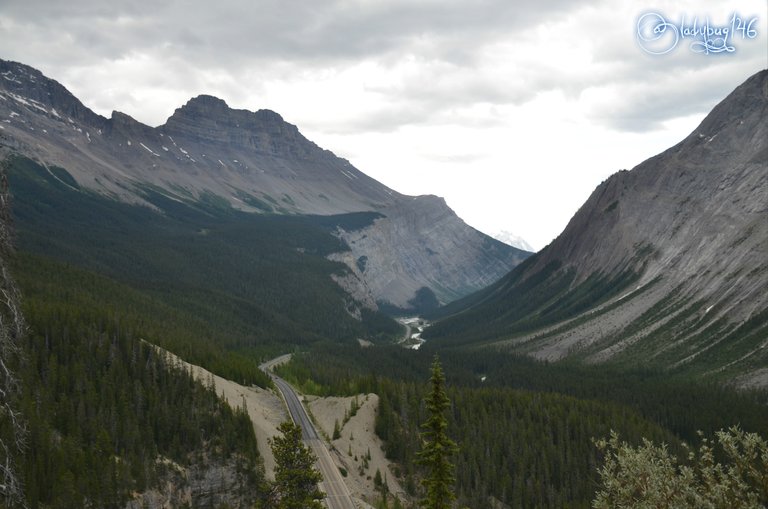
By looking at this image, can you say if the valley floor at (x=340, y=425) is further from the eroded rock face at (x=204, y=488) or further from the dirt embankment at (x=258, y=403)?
the eroded rock face at (x=204, y=488)

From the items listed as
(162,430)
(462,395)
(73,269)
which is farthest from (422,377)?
(162,430)

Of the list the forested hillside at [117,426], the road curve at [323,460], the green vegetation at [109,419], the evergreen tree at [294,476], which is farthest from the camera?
the road curve at [323,460]

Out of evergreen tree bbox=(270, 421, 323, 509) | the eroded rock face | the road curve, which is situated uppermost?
evergreen tree bbox=(270, 421, 323, 509)

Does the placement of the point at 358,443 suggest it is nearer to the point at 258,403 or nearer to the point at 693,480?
the point at 258,403

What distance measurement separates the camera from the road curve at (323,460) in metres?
77.6

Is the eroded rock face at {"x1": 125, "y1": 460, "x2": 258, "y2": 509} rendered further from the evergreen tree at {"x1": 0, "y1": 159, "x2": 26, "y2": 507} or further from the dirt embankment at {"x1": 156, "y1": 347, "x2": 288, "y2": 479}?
the evergreen tree at {"x1": 0, "y1": 159, "x2": 26, "y2": 507}

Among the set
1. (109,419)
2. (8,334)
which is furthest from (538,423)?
(8,334)

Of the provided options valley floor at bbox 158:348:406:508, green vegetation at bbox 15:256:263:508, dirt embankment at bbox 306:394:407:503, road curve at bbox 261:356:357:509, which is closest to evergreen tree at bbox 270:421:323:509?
road curve at bbox 261:356:357:509

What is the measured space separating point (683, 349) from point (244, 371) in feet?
411

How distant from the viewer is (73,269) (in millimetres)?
164125

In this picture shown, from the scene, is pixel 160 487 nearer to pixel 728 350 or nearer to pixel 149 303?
pixel 149 303

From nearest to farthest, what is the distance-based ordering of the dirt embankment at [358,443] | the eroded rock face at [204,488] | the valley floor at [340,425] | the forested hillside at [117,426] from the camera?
the forested hillside at [117,426] < the eroded rock face at [204,488] < the valley floor at [340,425] < the dirt embankment at [358,443]

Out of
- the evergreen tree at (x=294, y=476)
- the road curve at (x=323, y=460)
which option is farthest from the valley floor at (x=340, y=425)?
the evergreen tree at (x=294, y=476)

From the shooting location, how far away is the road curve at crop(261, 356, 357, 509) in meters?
77.6
